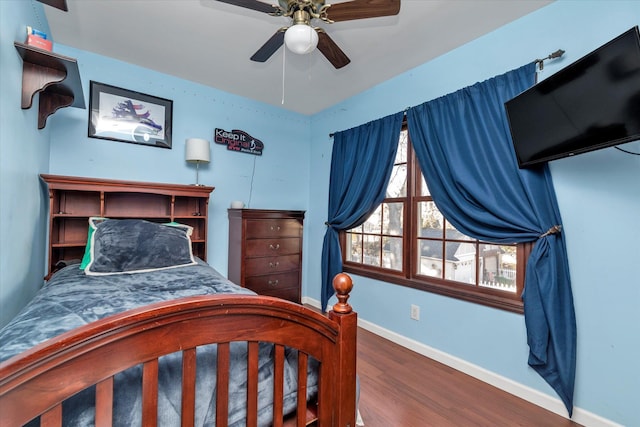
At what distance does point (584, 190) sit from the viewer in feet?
5.45

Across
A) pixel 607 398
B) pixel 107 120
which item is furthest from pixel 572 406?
pixel 107 120

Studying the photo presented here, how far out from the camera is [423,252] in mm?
2533

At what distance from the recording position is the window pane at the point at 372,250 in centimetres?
295

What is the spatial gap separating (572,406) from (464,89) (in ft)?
7.00

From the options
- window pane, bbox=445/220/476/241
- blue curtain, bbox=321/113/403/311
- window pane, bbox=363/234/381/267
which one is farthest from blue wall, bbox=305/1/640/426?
window pane, bbox=363/234/381/267

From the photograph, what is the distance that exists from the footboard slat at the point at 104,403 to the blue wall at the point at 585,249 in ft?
7.18

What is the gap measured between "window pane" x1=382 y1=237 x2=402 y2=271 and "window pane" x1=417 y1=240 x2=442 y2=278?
8.8 inches

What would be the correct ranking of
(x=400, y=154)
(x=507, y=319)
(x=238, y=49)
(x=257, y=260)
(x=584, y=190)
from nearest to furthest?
(x=584, y=190), (x=507, y=319), (x=238, y=49), (x=400, y=154), (x=257, y=260)

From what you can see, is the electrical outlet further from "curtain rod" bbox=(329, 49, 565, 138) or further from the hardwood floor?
"curtain rod" bbox=(329, 49, 565, 138)

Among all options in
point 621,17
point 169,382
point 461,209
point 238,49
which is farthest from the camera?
point 238,49

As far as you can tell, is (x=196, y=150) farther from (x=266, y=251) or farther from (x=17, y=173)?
(x=17, y=173)

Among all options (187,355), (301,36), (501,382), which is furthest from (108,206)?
(501,382)

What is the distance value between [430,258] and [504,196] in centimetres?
82

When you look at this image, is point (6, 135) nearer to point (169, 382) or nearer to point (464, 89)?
point (169, 382)
